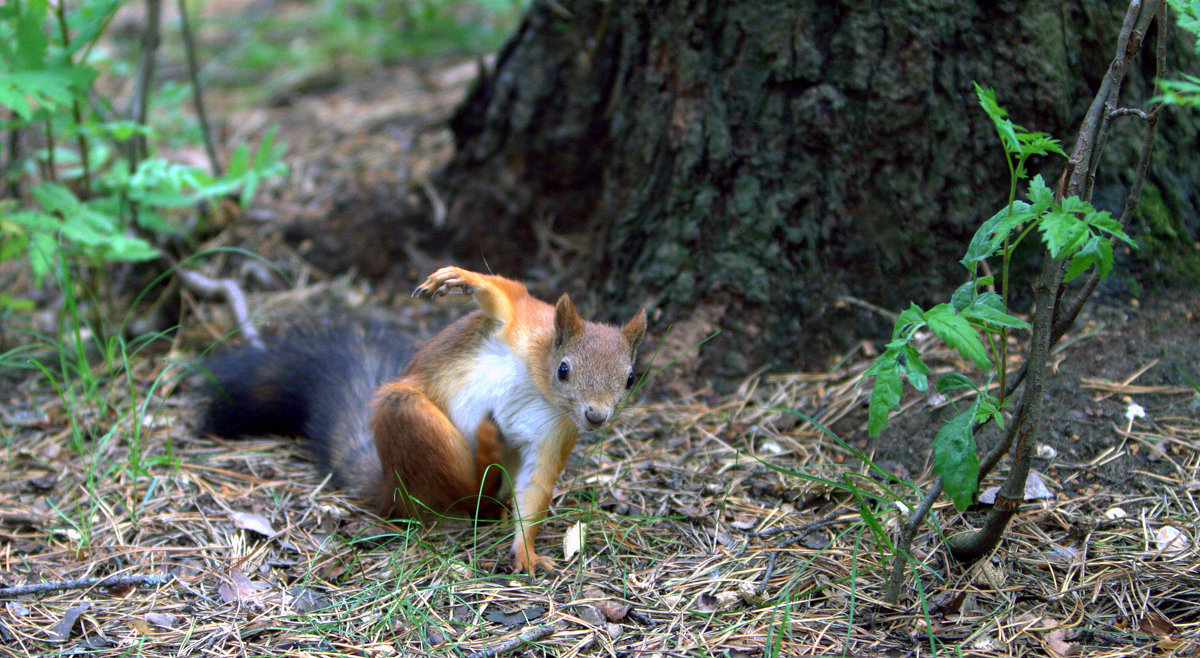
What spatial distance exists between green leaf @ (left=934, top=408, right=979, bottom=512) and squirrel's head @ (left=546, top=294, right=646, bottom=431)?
792mm

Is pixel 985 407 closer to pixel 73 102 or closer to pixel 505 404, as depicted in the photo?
pixel 505 404

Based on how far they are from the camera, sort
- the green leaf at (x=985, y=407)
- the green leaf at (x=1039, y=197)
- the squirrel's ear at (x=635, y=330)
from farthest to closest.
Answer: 1. the squirrel's ear at (x=635, y=330)
2. the green leaf at (x=985, y=407)
3. the green leaf at (x=1039, y=197)

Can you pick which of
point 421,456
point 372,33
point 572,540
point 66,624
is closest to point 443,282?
point 421,456

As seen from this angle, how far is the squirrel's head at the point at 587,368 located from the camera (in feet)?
6.88

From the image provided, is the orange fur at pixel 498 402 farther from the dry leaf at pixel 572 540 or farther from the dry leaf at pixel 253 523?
the dry leaf at pixel 253 523

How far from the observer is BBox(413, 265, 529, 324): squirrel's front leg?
2.15 m

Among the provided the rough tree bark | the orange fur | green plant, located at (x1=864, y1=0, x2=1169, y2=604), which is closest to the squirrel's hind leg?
the orange fur

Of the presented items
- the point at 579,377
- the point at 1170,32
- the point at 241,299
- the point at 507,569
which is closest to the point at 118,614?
the point at 507,569

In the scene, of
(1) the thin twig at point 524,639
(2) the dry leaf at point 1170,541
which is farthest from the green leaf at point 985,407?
(1) the thin twig at point 524,639

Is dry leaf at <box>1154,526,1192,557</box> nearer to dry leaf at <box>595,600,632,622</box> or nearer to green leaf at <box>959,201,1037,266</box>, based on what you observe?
green leaf at <box>959,201,1037,266</box>

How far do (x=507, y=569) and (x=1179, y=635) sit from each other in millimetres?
1402

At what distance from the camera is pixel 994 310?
148 centimetres

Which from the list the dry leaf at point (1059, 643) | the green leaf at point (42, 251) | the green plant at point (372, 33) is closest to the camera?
the dry leaf at point (1059, 643)

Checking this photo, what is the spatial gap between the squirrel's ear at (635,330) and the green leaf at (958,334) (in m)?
0.96
